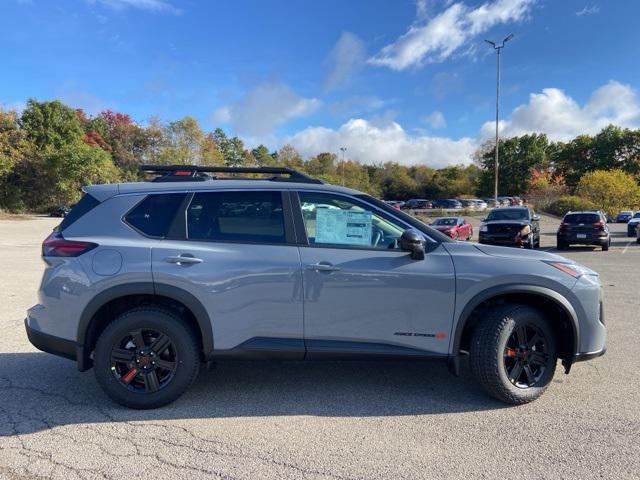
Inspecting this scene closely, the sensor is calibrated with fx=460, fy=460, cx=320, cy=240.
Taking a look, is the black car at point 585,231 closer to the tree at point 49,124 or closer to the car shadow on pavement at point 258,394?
the car shadow on pavement at point 258,394

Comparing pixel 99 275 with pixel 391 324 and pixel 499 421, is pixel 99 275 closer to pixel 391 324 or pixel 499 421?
pixel 391 324

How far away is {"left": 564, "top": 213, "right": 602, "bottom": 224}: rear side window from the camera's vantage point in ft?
56.2

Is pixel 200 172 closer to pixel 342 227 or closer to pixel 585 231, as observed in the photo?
pixel 342 227

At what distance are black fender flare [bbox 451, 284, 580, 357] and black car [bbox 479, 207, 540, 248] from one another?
518 inches

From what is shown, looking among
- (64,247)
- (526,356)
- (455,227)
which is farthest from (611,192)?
(64,247)

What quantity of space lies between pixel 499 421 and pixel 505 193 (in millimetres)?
77460

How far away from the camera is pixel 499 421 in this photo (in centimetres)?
340

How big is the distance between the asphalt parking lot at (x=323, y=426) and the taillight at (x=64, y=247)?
1220 millimetres

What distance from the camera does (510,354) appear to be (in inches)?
144

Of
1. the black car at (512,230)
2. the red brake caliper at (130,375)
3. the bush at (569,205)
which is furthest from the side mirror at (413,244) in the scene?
the bush at (569,205)

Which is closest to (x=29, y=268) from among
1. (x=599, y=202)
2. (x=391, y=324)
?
(x=391, y=324)

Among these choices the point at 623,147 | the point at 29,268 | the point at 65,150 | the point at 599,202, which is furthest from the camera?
the point at 623,147

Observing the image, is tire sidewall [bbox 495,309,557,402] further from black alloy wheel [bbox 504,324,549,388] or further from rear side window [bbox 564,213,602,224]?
rear side window [bbox 564,213,602,224]

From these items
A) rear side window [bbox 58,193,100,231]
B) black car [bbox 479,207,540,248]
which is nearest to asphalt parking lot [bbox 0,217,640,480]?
rear side window [bbox 58,193,100,231]
